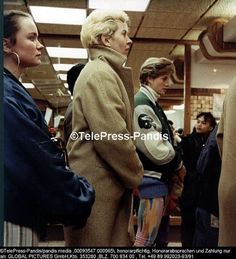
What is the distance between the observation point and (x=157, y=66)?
1.22 metres

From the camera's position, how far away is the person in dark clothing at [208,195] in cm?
117

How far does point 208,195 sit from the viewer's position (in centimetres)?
121

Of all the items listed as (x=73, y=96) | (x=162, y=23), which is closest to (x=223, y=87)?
(x=162, y=23)

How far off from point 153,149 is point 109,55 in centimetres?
32

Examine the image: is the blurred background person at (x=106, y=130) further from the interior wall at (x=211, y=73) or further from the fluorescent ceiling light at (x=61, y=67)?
the interior wall at (x=211, y=73)

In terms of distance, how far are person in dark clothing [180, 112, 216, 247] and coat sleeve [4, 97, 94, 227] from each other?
435 mm

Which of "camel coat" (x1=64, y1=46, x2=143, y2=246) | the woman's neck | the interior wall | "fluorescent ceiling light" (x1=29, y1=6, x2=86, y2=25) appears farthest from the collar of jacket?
the interior wall

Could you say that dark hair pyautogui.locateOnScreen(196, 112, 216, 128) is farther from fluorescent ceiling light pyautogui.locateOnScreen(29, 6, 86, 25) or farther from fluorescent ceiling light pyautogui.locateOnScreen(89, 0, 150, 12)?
fluorescent ceiling light pyautogui.locateOnScreen(29, 6, 86, 25)

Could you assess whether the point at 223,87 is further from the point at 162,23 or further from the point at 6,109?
the point at 6,109

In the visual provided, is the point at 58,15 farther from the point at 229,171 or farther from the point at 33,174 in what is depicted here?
the point at 229,171

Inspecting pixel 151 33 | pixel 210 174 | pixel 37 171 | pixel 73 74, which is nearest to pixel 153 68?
pixel 151 33

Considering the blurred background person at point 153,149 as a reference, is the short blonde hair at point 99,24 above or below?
above

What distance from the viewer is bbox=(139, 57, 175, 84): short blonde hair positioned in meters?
1.22

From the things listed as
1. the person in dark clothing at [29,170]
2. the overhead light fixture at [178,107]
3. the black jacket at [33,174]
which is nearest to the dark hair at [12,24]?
the person in dark clothing at [29,170]
